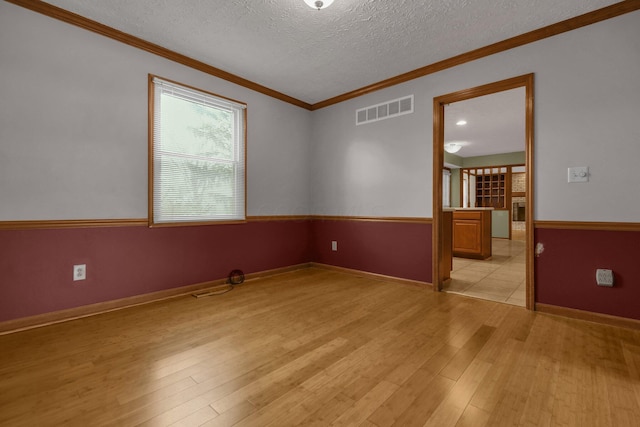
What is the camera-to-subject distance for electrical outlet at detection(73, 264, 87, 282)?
250 centimetres

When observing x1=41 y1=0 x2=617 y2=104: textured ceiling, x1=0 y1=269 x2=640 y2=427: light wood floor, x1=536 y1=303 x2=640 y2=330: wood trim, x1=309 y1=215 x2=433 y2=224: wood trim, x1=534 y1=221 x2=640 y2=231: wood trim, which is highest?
x1=41 y1=0 x2=617 y2=104: textured ceiling

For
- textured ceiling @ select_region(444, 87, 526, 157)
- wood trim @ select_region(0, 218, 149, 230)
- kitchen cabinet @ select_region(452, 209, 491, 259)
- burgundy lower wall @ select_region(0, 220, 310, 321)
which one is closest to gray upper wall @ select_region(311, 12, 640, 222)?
textured ceiling @ select_region(444, 87, 526, 157)

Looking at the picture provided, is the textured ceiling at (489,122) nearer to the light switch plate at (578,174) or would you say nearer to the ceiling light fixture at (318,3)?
the light switch plate at (578,174)

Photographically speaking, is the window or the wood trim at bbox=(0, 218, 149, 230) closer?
the wood trim at bbox=(0, 218, 149, 230)

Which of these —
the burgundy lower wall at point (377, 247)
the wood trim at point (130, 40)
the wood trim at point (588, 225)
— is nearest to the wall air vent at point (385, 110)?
the wood trim at point (130, 40)

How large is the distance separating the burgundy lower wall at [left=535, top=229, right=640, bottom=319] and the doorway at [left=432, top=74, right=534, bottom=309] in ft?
0.39

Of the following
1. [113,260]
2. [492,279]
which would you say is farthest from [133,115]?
[492,279]

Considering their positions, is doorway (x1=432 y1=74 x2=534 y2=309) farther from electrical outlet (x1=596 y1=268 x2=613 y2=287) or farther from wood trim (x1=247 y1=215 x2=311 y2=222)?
wood trim (x1=247 y1=215 x2=311 y2=222)

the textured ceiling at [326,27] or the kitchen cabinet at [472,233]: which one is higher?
the textured ceiling at [326,27]

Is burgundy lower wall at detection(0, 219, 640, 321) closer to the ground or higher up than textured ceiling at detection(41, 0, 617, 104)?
closer to the ground

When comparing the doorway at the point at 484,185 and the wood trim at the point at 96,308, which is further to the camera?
the doorway at the point at 484,185

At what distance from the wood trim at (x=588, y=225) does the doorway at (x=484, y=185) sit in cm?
12

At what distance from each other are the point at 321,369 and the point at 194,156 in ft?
8.52

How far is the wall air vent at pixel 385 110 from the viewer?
3.57 metres
